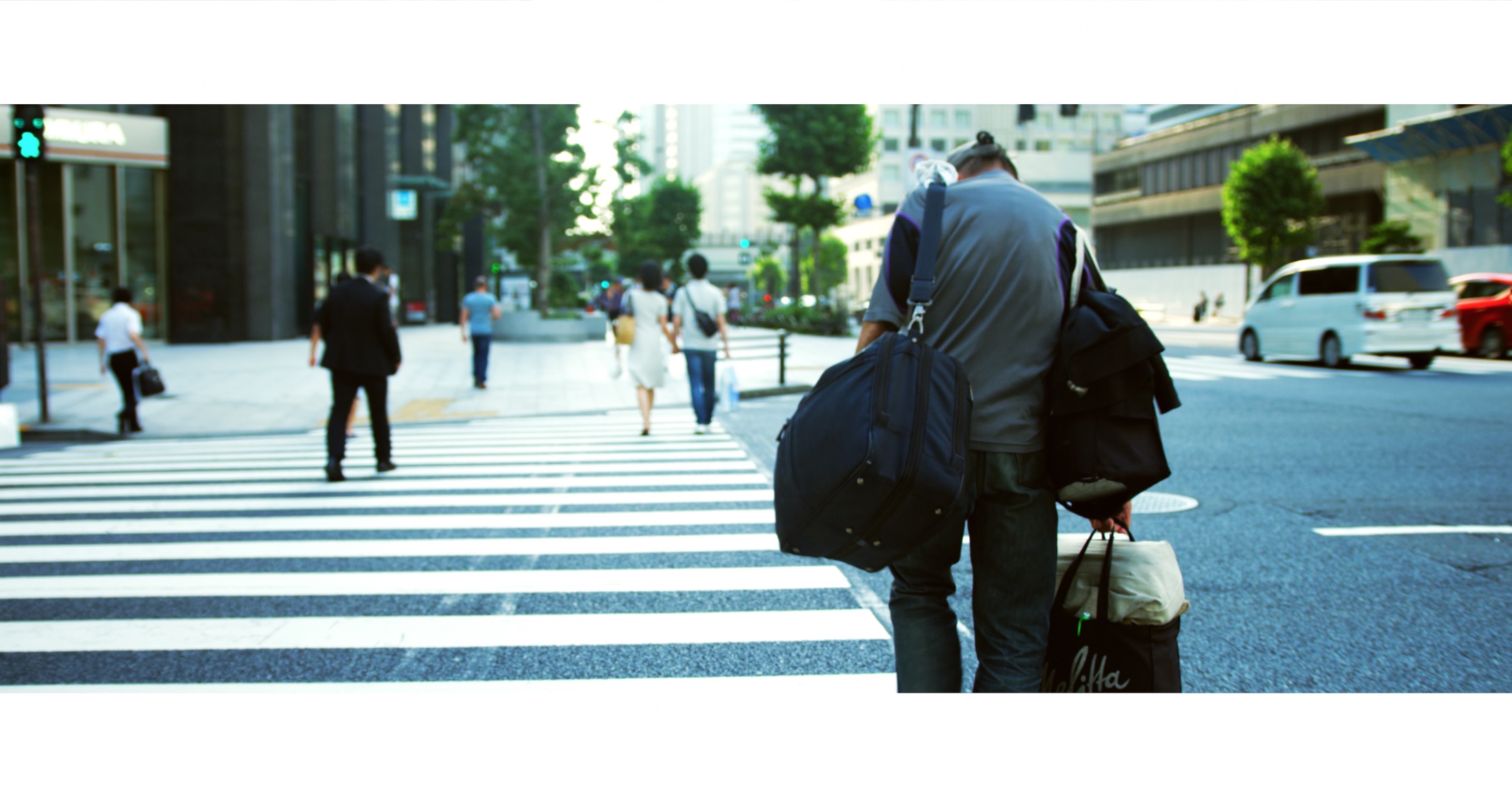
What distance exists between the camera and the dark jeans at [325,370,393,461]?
27.6ft

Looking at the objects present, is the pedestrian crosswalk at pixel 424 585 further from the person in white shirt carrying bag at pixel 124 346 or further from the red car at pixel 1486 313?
the red car at pixel 1486 313

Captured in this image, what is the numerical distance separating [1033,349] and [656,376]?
8.64 meters

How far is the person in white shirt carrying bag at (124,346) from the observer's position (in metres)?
12.8

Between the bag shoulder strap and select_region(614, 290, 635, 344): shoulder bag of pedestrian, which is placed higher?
the bag shoulder strap

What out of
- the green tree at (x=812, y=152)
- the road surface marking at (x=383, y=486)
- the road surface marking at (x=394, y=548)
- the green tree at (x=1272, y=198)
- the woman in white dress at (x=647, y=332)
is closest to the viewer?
the road surface marking at (x=394, y=548)

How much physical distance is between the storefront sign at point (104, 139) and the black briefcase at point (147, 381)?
14922 millimetres

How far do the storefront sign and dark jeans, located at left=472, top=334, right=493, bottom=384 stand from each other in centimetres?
1364

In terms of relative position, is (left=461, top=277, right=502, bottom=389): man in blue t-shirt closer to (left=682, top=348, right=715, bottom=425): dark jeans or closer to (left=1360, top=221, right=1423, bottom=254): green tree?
(left=682, top=348, right=715, bottom=425): dark jeans

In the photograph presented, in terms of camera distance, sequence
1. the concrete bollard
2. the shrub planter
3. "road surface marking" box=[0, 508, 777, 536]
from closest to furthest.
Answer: "road surface marking" box=[0, 508, 777, 536] → the concrete bollard → the shrub planter

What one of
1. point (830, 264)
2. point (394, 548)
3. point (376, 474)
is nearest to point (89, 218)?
point (376, 474)

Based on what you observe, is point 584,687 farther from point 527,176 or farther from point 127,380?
point 527,176

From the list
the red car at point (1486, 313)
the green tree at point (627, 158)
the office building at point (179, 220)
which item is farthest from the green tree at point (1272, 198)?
the office building at point (179, 220)

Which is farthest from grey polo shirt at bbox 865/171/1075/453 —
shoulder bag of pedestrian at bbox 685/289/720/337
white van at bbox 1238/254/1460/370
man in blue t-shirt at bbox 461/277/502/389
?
white van at bbox 1238/254/1460/370

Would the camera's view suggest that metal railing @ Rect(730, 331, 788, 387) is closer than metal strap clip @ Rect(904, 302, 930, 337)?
No
